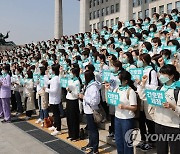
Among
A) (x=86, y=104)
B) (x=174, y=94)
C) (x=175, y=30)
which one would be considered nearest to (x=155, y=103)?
(x=174, y=94)

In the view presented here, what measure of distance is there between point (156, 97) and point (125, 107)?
68cm

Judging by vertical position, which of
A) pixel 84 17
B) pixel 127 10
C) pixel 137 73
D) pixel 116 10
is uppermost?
pixel 116 10

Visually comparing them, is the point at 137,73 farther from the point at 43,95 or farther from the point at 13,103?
the point at 13,103

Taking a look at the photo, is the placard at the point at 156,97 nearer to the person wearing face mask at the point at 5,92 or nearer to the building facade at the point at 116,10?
the person wearing face mask at the point at 5,92

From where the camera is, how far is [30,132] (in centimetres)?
781

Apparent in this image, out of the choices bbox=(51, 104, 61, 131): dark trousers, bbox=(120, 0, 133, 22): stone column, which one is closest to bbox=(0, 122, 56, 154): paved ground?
bbox=(51, 104, 61, 131): dark trousers

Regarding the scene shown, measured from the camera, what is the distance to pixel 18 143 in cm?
677

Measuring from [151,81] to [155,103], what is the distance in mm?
908

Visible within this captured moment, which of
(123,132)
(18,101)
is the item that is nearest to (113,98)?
(123,132)

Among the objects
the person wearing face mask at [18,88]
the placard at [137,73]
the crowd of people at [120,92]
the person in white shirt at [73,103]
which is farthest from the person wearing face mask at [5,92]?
the placard at [137,73]

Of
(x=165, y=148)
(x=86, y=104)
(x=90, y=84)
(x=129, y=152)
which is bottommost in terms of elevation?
(x=129, y=152)

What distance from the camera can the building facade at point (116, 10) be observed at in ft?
96.8

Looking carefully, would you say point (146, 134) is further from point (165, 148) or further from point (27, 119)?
point (27, 119)

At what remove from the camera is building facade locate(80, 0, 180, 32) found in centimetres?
2951
